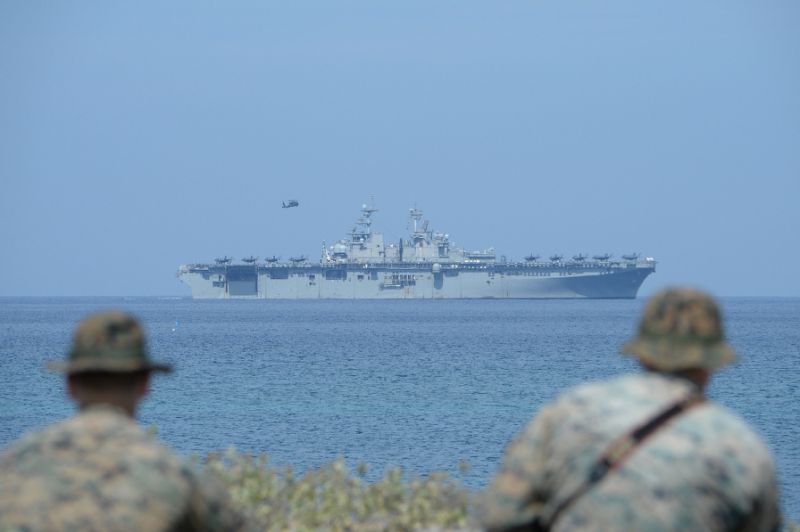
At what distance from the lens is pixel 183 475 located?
3.36 meters

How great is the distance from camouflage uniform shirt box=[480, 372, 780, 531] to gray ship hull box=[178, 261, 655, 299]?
14604 centimetres

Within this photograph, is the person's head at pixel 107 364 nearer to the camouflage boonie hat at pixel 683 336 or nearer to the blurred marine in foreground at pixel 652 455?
the blurred marine in foreground at pixel 652 455

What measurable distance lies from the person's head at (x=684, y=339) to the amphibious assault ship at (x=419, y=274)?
479ft

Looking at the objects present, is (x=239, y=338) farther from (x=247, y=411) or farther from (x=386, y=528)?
(x=386, y=528)

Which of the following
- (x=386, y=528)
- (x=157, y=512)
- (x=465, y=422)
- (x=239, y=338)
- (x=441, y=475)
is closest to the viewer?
(x=157, y=512)

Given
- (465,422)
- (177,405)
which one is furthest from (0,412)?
(465,422)

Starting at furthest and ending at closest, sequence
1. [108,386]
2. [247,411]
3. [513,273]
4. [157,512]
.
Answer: [513,273], [247,411], [108,386], [157,512]

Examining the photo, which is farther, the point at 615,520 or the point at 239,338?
the point at 239,338

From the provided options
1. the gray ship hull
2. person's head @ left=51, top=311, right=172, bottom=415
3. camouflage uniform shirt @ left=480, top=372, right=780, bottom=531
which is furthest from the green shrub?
the gray ship hull

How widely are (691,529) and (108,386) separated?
4.91 ft

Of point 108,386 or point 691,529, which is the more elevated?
point 108,386

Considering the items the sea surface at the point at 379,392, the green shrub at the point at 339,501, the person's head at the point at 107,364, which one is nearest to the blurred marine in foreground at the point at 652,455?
the person's head at the point at 107,364

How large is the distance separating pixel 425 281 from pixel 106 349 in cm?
15220

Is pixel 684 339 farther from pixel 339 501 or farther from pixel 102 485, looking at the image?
pixel 339 501
